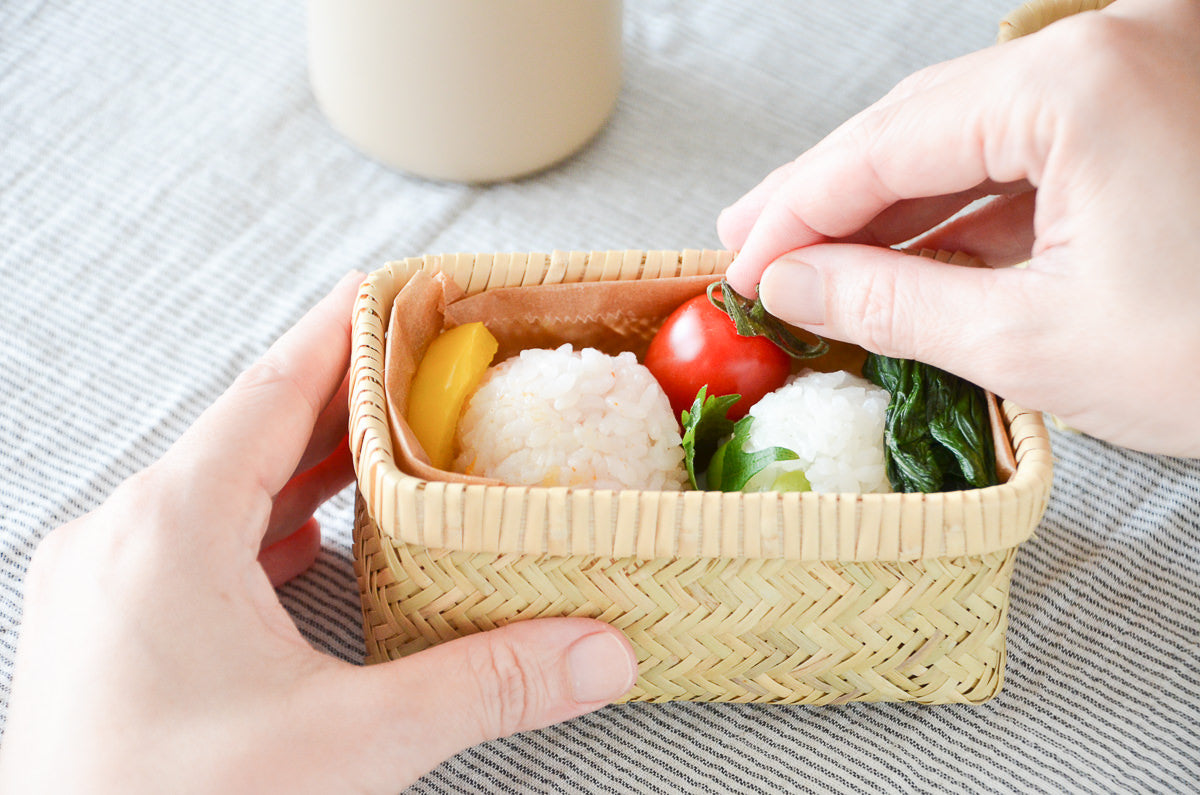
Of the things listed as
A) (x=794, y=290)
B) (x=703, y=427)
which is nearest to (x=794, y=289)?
(x=794, y=290)

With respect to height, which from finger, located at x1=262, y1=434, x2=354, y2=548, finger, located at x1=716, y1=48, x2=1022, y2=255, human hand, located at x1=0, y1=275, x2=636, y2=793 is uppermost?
finger, located at x1=716, y1=48, x2=1022, y2=255

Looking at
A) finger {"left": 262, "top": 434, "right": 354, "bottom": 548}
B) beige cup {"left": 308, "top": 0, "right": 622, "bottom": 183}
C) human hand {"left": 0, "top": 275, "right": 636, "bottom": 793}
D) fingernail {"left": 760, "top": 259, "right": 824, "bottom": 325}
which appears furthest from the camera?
beige cup {"left": 308, "top": 0, "right": 622, "bottom": 183}

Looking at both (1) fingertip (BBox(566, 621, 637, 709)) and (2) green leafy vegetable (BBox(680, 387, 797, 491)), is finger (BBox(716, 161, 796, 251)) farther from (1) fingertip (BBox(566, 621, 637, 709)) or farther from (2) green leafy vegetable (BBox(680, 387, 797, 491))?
(1) fingertip (BBox(566, 621, 637, 709))

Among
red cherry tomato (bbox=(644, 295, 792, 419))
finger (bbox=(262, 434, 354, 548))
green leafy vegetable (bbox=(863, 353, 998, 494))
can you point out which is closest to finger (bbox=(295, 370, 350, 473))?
finger (bbox=(262, 434, 354, 548))

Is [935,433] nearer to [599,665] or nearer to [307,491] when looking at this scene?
[599,665]

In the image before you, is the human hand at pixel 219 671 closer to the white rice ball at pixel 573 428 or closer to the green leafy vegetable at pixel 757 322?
the white rice ball at pixel 573 428

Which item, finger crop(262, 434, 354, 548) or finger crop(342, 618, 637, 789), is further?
finger crop(262, 434, 354, 548)
